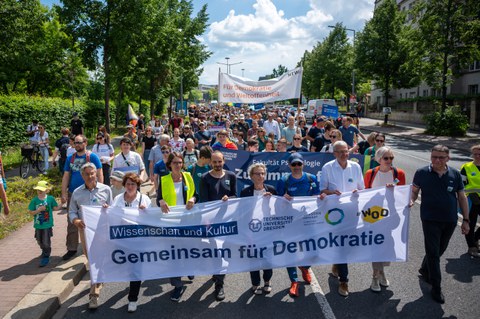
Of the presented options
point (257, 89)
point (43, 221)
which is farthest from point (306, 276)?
point (257, 89)

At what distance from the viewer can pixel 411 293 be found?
5.09m

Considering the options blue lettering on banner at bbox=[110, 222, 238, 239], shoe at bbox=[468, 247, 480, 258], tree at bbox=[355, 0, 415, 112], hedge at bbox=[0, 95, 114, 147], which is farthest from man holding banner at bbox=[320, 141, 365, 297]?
tree at bbox=[355, 0, 415, 112]

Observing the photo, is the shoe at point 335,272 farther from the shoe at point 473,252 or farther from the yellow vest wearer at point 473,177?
the yellow vest wearer at point 473,177

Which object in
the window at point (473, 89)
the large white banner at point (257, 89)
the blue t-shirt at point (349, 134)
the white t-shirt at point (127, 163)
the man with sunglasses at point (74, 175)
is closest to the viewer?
the man with sunglasses at point (74, 175)

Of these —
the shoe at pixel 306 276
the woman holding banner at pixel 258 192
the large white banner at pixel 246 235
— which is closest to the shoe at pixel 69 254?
the large white banner at pixel 246 235

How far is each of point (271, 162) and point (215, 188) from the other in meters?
3.21

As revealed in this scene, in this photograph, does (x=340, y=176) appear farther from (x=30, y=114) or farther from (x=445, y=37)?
(x=445, y=37)

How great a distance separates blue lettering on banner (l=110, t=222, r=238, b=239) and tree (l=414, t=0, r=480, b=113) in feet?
81.8

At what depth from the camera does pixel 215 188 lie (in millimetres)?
5277

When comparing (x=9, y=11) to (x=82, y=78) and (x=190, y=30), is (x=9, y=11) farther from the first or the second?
(x=82, y=78)

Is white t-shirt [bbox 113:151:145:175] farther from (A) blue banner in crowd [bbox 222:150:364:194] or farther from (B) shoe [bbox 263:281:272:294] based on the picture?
(B) shoe [bbox 263:281:272:294]

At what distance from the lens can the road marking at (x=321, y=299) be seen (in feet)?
15.1

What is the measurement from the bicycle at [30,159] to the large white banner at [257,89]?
638cm

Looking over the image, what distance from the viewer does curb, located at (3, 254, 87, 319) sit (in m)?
4.60
